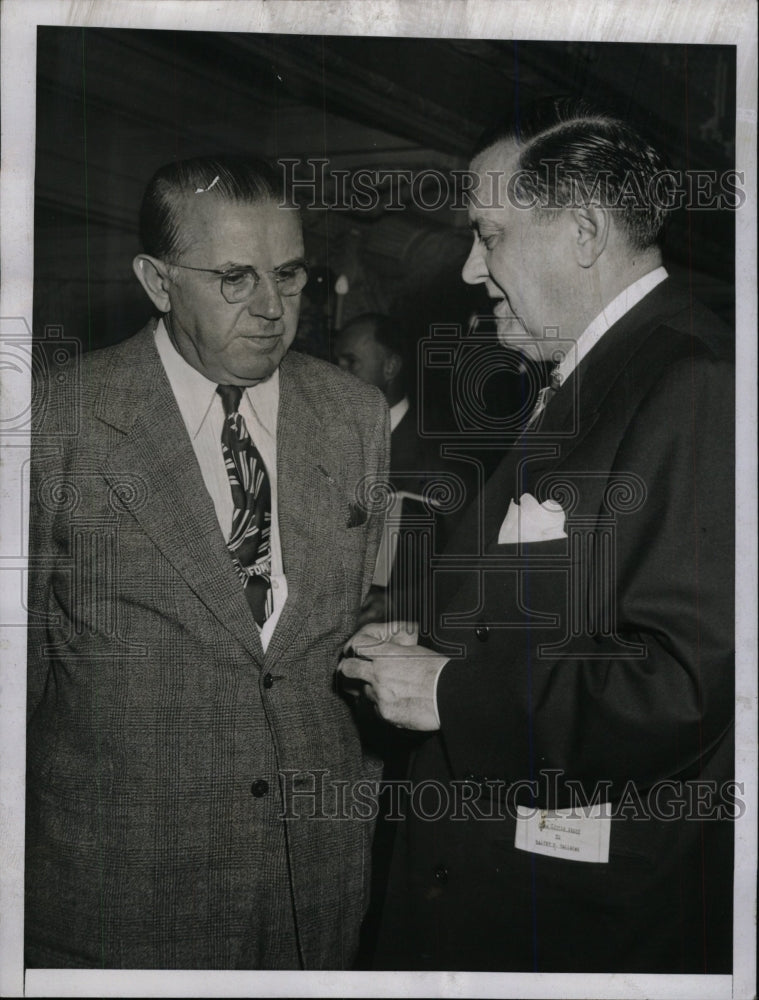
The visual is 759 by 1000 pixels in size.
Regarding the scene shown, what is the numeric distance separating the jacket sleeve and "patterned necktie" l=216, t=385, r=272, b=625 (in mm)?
444

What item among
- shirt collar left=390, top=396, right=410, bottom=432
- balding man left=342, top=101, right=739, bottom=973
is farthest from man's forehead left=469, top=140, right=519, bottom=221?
shirt collar left=390, top=396, right=410, bottom=432

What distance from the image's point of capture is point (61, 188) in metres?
2.15

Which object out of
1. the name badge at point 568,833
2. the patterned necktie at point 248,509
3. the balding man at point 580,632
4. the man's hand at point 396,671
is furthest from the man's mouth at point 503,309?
the name badge at point 568,833

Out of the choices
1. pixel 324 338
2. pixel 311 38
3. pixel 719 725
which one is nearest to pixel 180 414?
pixel 324 338

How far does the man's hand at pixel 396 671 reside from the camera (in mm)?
2107

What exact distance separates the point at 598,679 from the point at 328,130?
1331 millimetres

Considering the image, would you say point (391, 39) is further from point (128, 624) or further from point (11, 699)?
point (11, 699)

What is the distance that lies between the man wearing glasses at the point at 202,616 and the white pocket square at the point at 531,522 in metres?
0.29

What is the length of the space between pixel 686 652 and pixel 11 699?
147cm

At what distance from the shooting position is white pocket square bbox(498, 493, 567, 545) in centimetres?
211

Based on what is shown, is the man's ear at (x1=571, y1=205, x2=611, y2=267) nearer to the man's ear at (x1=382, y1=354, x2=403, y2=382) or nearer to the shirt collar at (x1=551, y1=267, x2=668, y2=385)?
the shirt collar at (x1=551, y1=267, x2=668, y2=385)

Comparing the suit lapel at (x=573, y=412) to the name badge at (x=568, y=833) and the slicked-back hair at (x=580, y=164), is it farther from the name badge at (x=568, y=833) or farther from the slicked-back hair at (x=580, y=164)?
the name badge at (x=568, y=833)

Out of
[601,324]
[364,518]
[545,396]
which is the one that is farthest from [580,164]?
[364,518]

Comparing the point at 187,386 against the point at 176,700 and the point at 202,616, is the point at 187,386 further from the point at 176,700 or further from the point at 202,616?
the point at 176,700
